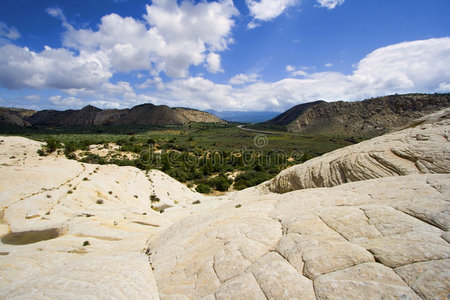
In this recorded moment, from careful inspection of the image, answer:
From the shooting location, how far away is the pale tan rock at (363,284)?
4.43m

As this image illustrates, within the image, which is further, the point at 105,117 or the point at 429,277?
the point at 105,117

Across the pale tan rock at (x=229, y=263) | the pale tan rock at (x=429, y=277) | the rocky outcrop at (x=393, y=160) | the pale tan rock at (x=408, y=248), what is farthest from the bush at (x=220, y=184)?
the pale tan rock at (x=429, y=277)

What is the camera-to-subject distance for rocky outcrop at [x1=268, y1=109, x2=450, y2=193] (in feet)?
33.4

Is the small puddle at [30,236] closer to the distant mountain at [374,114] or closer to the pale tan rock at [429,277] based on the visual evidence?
the pale tan rock at [429,277]

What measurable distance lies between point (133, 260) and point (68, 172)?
21.2 meters

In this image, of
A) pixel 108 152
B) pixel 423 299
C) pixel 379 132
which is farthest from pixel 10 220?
pixel 379 132

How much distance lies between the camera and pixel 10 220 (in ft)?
50.6

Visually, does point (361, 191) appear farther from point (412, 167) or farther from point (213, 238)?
point (213, 238)

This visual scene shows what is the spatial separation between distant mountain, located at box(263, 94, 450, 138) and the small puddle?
122m

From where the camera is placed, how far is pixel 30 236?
1447 centimetres

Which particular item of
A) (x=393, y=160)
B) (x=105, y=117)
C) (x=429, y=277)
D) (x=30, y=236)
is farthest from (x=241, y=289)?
(x=105, y=117)

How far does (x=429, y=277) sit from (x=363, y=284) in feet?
4.16

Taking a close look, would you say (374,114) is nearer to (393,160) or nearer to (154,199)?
(393,160)

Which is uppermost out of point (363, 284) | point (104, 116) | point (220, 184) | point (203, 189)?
point (104, 116)
